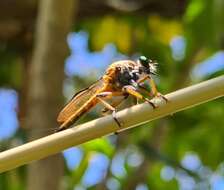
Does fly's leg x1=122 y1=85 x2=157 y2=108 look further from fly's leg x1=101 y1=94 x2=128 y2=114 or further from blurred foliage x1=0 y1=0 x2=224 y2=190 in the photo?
blurred foliage x1=0 y1=0 x2=224 y2=190

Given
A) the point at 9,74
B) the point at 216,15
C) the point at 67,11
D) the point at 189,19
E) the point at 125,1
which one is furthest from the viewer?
the point at 9,74

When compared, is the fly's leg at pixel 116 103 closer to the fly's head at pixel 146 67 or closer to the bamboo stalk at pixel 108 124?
the fly's head at pixel 146 67

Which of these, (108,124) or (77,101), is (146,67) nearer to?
(77,101)

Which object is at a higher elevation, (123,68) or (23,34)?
(23,34)

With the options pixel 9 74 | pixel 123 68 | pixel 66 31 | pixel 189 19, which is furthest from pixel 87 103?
pixel 9 74

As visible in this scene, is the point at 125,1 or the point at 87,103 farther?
the point at 125,1

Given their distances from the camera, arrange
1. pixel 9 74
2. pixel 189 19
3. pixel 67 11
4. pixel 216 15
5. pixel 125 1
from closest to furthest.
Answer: pixel 67 11
pixel 216 15
pixel 189 19
pixel 125 1
pixel 9 74

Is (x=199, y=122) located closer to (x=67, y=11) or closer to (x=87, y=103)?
(x=67, y=11)
